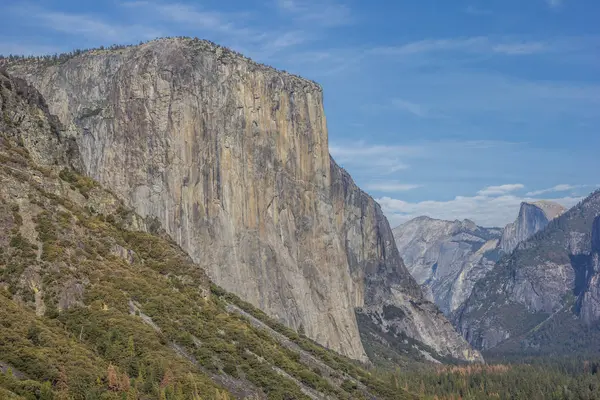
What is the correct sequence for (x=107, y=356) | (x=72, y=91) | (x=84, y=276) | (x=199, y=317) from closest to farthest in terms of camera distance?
1. (x=107, y=356)
2. (x=84, y=276)
3. (x=199, y=317)
4. (x=72, y=91)

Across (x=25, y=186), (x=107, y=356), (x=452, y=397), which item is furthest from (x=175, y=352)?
(x=452, y=397)

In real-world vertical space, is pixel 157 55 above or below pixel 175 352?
above

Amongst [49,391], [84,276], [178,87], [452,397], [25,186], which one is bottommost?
[452,397]

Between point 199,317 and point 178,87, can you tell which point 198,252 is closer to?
point 178,87

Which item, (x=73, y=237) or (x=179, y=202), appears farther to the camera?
(x=179, y=202)

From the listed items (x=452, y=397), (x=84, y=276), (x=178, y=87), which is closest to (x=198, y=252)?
(x=178, y=87)

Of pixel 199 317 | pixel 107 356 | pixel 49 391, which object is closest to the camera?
pixel 49 391

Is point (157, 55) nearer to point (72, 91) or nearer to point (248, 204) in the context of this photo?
point (72, 91)
